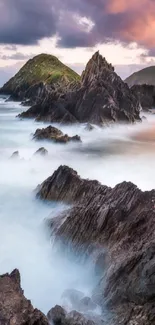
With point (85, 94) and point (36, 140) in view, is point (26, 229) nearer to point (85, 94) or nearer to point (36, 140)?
point (36, 140)

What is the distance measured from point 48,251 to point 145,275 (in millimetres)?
6394

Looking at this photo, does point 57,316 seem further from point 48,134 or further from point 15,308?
point 48,134

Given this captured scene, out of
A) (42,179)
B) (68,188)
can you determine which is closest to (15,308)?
(68,188)

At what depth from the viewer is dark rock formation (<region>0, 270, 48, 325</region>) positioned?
750 centimetres

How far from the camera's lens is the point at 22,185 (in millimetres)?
24797

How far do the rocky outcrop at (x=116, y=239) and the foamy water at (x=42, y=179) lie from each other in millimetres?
854

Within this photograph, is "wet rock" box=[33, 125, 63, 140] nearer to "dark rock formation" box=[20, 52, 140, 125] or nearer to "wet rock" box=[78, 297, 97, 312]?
"dark rock formation" box=[20, 52, 140, 125]

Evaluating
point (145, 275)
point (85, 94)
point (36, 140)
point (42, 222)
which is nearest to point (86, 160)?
point (36, 140)

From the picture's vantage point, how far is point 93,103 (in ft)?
201

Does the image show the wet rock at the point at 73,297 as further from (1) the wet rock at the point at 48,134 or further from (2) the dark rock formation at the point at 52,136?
(1) the wet rock at the point at 48,134

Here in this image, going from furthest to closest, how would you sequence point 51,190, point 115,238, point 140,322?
point 51,190 < point 115,238 < point 140,322

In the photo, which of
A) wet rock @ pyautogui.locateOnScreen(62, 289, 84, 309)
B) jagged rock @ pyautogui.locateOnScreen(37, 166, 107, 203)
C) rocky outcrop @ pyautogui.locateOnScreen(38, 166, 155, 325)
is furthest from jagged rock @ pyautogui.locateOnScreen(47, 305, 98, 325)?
jagged rock @ pyautogui.locateOnScreen(37, 166, 107, 203)

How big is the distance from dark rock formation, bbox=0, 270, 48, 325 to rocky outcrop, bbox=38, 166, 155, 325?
193 centimetres

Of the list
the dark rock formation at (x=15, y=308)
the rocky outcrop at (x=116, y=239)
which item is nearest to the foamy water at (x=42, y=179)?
the rocky outcrop at (x=116, y=239)
